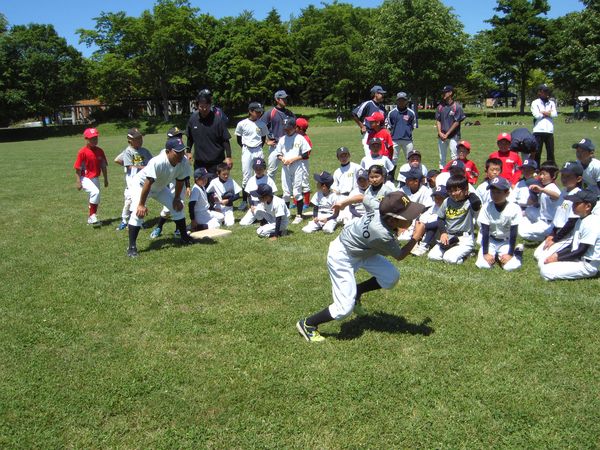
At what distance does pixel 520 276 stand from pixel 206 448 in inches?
178

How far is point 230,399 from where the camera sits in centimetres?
379

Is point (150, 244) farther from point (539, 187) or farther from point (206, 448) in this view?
point (539, 187)

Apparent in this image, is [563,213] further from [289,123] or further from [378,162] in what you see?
[289,123]

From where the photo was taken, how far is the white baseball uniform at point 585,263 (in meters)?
5.86

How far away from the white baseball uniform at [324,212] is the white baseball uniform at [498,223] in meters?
2.72

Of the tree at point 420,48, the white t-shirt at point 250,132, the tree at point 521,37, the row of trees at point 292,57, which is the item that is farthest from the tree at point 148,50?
the white t-shirt at point 250,132

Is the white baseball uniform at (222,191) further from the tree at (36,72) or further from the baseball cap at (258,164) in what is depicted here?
the tree at (36,72)

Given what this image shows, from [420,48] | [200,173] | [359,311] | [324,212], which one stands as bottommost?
[359,311]

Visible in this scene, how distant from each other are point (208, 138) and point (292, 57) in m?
53.2

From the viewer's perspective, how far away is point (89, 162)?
963 cm

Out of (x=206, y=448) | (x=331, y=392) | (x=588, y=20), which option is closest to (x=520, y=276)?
(x=331, y=392)

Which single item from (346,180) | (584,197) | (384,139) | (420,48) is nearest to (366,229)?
(584,197)

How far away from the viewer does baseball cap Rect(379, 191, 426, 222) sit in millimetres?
4131

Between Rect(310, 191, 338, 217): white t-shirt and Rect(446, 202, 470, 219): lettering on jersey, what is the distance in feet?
7.62
